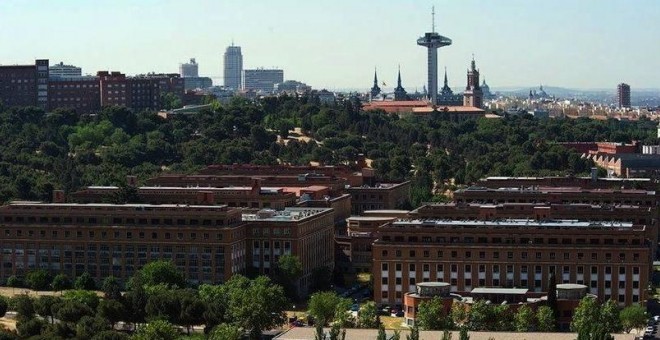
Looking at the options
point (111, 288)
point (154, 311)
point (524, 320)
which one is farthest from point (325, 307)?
point (111, 288)

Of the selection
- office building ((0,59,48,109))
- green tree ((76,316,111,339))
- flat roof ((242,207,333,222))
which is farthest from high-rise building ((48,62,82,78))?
green tree ((76,316,111,339))

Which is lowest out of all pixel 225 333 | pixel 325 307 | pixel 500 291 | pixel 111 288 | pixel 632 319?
pixel 632 319

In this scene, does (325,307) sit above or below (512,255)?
below

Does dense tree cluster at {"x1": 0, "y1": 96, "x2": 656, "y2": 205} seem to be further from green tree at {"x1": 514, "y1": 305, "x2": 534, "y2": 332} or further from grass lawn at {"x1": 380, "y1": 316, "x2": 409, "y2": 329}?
green tree at {"x1": 514, "y1": 305, "x2": 534, "y2": 332}

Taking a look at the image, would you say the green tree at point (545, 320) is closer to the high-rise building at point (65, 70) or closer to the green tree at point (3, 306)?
the green tree at point (3, 306)

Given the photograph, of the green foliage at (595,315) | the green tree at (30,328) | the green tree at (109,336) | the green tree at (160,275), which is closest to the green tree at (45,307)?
the green tree at (30,328)

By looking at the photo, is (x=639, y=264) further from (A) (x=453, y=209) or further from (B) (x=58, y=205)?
(B) (x=58, y=205)

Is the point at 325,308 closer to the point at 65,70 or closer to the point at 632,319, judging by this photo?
the point at 632,319
